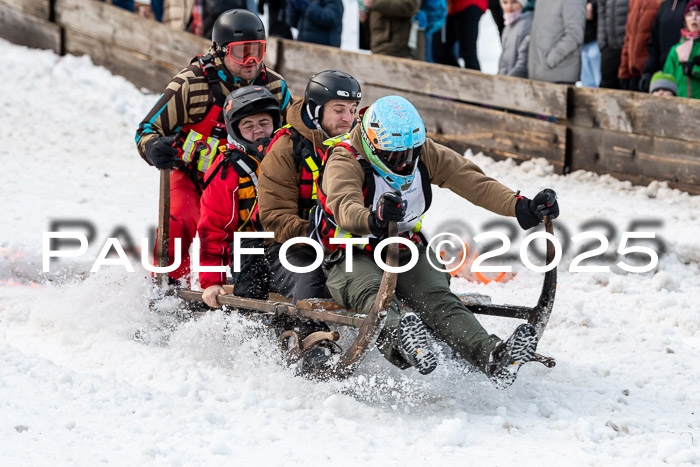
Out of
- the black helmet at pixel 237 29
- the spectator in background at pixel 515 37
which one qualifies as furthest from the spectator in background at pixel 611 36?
the black helmet at pixel 237 29

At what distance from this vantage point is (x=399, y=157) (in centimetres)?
479

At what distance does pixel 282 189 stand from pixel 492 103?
16.7 feet

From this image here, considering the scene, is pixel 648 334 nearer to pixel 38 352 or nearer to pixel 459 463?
pixel 459 463

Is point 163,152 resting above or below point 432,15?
below

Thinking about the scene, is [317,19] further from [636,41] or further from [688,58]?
[688,58]

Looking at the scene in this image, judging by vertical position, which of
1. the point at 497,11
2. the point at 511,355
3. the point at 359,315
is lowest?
the point at 511,355

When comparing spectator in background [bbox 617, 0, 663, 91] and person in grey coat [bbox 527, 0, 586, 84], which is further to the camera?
person in grey coat [bbox 527, 0, 586, 84]

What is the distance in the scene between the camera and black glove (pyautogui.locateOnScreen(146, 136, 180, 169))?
5.88 meters

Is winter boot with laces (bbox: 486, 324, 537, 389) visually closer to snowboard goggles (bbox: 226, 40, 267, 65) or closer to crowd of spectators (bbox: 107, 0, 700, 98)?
snowboard goggles (bbox: 226, 40, 267, 65)

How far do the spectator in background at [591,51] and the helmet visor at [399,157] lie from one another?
19.9 feet

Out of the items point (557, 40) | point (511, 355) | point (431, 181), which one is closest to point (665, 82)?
point (557, 40)

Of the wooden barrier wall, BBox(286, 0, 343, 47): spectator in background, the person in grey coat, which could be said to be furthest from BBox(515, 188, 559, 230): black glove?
BBox(286, 0, 343, 47): spectator in background

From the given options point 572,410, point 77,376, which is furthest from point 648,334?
point 77,376

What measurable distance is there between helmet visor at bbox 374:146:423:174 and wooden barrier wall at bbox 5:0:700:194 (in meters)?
4.69
